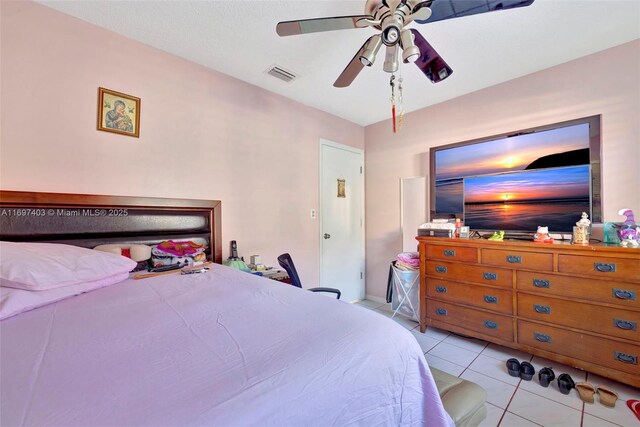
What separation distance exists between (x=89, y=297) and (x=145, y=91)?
1.59 meters

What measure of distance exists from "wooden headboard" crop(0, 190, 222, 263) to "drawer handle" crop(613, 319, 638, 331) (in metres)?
2.94

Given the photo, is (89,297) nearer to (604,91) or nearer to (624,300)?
(624,300)

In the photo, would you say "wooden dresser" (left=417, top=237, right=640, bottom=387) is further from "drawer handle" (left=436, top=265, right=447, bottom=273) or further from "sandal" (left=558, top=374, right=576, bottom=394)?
"sandal" (left=558, top=374, right=576, bottom=394)

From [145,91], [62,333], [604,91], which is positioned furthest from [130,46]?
[604,91]

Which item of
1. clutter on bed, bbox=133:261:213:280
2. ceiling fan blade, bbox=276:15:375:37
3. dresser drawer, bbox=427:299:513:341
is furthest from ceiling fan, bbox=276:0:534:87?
dresser drawer, bbox=427:299:513:341

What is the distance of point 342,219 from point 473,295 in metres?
1.75

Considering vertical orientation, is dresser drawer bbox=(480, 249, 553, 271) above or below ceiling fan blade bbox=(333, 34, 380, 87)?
below

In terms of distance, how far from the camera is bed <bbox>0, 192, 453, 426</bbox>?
1.75 feet

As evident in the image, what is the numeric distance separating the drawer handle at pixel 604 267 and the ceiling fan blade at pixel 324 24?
2.16 m

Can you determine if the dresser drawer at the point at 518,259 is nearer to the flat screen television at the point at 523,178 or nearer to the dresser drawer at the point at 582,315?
the dresser drawer at the point at 582,315

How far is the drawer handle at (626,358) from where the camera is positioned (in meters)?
1.70

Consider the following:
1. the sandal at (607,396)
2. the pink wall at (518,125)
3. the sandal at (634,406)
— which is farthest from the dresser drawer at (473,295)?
the pink wall at (518,125)

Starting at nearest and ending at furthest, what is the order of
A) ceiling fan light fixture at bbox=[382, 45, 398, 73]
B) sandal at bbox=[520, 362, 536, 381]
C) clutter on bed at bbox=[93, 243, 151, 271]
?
ceiling fan light fixture at bbox=[382, 45, 398, 73] < clutter on bed at bbox=[93, 243, 151, 271] < sandal at bbox=[520, 362, 536, 381]

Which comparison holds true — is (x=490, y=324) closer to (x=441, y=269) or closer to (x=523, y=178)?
(x=441, y=269)
